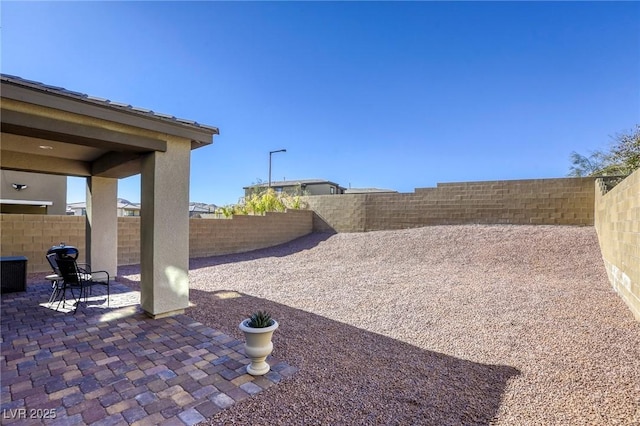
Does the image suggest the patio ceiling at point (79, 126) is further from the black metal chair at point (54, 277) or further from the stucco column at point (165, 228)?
the black metal chair at point (54, 277)

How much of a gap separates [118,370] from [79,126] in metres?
2.88

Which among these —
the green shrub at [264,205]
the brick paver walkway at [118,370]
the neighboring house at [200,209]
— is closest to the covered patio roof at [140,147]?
the brick paver walkway at [118,370]

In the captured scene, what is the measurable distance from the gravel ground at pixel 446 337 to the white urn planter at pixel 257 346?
0.38 m

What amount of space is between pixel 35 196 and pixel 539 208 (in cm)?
2381

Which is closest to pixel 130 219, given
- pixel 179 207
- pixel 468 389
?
pixel 179 207

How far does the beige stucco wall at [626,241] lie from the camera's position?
454cm

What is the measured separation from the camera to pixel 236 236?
12648 millimetres

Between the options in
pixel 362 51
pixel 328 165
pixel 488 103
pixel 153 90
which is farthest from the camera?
pixel 328 165

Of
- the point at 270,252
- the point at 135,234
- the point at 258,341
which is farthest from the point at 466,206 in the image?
the point at 135,234

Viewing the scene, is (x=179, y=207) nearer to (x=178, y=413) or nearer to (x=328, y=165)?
(x=178, y=413)

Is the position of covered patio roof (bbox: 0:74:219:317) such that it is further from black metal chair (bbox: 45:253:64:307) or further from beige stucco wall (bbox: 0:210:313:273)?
beige stucco wall (bbox: 0:210:313:273)

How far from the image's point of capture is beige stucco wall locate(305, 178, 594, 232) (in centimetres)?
1083

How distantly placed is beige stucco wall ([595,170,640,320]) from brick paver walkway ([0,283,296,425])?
547cm

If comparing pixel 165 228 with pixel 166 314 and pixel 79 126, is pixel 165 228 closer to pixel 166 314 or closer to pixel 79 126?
pixel 166 314
